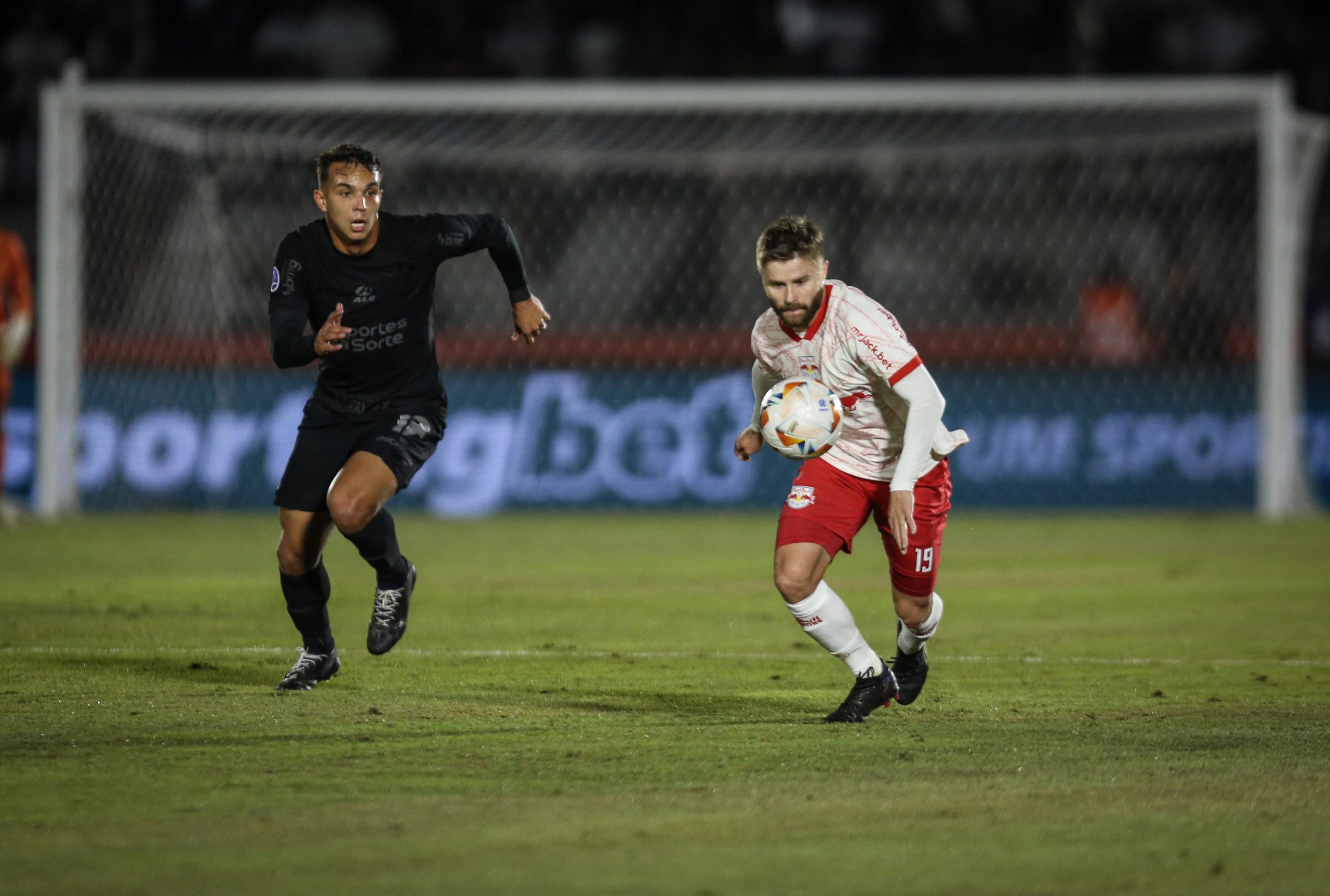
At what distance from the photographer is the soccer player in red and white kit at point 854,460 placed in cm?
559

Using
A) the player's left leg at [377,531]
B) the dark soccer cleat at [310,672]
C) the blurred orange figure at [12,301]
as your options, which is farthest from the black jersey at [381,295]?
the blurred orange figure at [12,301]

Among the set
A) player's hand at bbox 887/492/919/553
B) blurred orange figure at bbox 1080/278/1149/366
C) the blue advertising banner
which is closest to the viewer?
player's hand at bbox 887/492/919/553

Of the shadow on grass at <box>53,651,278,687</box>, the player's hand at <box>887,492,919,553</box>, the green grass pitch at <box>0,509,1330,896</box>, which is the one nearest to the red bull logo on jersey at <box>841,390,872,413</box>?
the player's hand at <box>887,492,919,553</box>

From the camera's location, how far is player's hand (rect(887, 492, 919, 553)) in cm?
550

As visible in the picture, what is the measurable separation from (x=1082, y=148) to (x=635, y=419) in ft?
20.1

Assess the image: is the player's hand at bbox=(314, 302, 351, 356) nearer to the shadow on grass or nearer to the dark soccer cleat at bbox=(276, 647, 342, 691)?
the dark soccer cleat at bbox=(276, 647, 342, 691)

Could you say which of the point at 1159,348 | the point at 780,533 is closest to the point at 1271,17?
the point at 1159,348

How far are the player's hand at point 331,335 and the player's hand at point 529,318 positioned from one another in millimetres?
965

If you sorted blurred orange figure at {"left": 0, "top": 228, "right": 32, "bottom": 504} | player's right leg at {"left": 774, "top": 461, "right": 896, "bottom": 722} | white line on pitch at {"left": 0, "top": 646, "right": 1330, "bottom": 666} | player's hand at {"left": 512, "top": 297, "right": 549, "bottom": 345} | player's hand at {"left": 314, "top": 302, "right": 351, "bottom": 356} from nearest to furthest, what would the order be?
player's right leg at {"left": 774, "top": 461, "right": 896, "bottom": 722}
player's hand at {"left": 314, "top": 302, "right": 351, "bottom": 356}
player's hand at {"left": 512, "top": 297, "right": 549, "bottom": 345}
white line on pitch at {"left": 0, "top": 646, "right": 1330, "bottom": 666}
blurred orange figure at {"left": 0, "top": 228, "right": 32, "bottom": 504}

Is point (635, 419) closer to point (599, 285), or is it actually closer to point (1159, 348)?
point (599, 285)

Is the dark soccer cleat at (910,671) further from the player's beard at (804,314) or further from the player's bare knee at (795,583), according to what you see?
the player's beard at (804,314)

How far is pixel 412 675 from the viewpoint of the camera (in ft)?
21.7

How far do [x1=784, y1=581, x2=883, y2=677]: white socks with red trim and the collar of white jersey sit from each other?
806 millimetres

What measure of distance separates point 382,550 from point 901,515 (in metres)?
1.93
